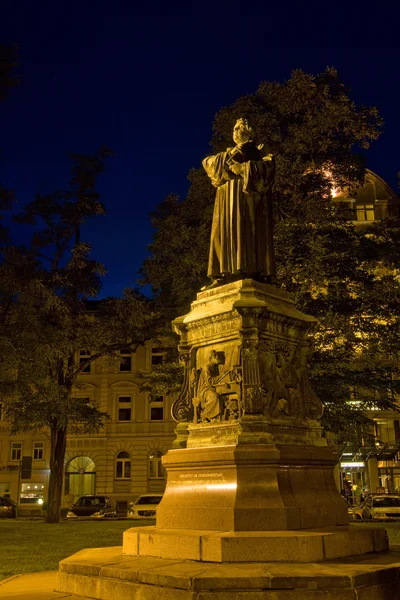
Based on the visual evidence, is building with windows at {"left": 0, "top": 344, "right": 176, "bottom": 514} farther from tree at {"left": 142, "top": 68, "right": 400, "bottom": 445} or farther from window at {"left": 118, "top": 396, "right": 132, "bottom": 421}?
tree at {"left": 142, "top": 68, "right": 400, "bottom": 445}

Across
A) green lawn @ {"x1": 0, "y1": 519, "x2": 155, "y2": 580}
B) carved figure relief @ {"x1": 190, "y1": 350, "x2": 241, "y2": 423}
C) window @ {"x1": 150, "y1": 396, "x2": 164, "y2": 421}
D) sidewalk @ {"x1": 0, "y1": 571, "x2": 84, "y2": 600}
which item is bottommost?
green lawn @ {"x1": 0, "y1": 519, "x2": 155, "y2": 580}

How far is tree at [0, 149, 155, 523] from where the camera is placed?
21.1m

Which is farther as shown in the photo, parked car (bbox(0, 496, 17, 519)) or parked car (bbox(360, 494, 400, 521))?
parked car (bbox(0, 496, 17, 519))

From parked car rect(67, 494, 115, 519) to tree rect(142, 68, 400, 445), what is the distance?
520 inches

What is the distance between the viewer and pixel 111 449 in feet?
136

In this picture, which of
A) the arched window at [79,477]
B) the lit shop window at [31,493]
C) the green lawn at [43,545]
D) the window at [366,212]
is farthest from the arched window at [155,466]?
the green lawn at [43,545]

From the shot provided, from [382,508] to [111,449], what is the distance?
20.5 meters

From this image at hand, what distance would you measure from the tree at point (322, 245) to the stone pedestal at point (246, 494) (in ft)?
33.3

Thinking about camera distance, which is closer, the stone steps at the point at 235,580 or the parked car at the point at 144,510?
the stone steps at the point at 235,580

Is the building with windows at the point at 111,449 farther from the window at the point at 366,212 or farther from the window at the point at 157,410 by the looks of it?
the window at the point at 366,212

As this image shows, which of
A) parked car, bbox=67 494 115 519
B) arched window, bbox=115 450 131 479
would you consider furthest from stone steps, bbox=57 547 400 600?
Result: arched window, bbox=115 450 131 479

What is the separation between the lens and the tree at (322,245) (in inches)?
766

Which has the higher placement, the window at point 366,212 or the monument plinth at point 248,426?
the window at point 366,212

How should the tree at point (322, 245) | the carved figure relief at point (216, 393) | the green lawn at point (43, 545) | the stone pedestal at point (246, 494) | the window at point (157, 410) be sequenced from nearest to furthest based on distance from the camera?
the stone pedestal at point (246, 494), the carved figure relief at point (216, 393), the green lawn at point (43, 545), the tree at point (322, 245), the window at point (157, 410)
